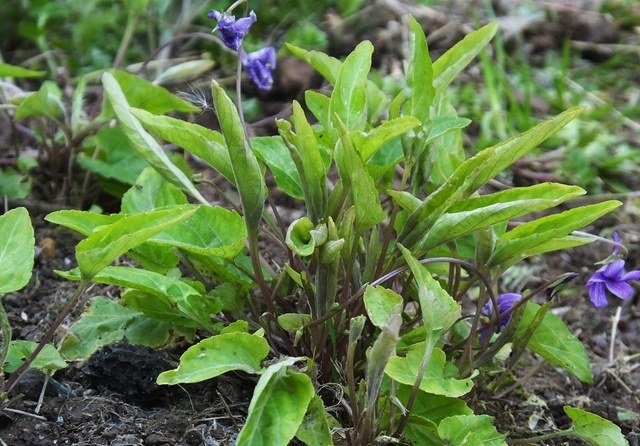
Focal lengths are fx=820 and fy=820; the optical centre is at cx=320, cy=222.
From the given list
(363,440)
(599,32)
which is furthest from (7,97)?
(599,32)

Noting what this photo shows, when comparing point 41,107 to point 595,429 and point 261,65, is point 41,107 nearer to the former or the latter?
point 261,65


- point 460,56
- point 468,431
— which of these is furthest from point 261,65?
point 468,431

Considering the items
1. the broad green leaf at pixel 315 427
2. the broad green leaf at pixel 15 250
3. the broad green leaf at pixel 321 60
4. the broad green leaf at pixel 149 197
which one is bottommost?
the broad green leaf at pixel 315 427

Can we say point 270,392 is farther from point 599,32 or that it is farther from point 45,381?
point 599,32

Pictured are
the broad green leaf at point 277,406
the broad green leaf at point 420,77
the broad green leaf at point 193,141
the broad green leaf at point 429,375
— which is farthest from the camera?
the broad green leaf at point 420,77

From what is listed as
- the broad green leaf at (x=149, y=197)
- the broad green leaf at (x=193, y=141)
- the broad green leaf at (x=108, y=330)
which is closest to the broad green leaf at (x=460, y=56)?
the broad green leaf at (x=193, y=141)

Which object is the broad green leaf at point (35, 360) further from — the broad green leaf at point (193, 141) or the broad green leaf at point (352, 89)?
the broad green leaf at point (352, 89)

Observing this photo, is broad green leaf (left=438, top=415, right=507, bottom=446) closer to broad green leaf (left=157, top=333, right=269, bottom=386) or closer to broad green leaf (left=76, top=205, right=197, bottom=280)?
broad green leaf (left=157, top=333, right=269, bottom=386)
